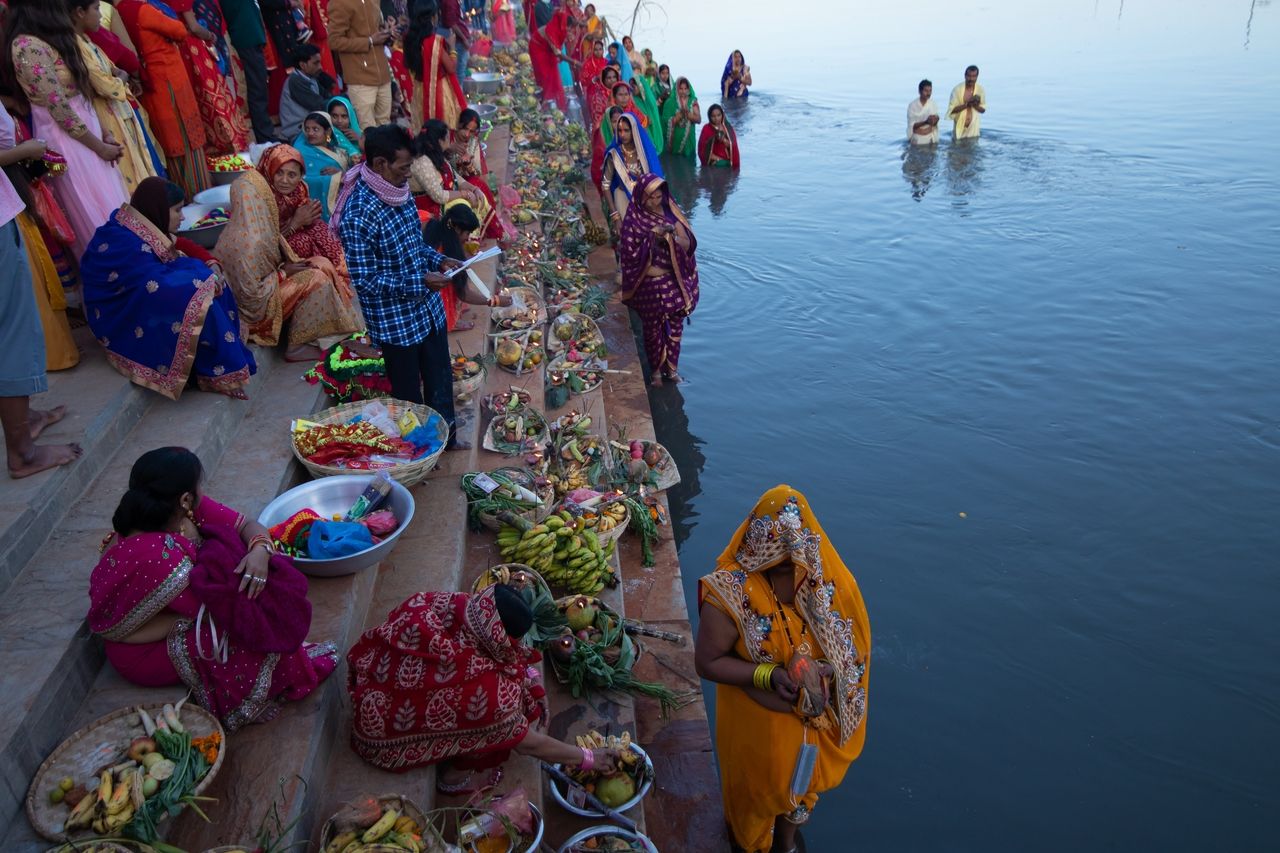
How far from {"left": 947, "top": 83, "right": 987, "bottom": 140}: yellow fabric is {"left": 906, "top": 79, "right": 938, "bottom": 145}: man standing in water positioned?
0.40 m

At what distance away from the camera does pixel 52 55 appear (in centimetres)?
436

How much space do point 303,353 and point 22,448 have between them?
6.44ft

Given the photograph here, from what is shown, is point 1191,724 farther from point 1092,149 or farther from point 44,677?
point 1092,149

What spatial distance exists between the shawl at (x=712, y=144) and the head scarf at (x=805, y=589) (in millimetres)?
12786

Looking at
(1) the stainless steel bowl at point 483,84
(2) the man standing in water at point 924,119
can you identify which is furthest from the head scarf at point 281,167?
(2) the man standing in water at point 924,119

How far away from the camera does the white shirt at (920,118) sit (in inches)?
595

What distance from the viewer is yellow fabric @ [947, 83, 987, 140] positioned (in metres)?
15.1

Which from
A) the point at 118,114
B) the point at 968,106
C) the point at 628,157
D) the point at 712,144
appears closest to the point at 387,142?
the point at 118,114

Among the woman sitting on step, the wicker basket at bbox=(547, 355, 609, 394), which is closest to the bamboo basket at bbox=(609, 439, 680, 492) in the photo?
the wicker basket at bbox=(547, 355, 609, 394)

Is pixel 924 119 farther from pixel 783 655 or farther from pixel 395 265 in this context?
pixel 783 655

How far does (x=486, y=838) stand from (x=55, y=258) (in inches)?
147

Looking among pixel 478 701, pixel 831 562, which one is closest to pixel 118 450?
pixel 478 701

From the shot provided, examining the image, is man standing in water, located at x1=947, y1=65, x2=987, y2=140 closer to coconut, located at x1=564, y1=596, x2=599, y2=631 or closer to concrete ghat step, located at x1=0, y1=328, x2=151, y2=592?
coconut, located at x1=564, y1=596, x2=599, y2=631

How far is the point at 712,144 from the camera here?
14.9 metres
